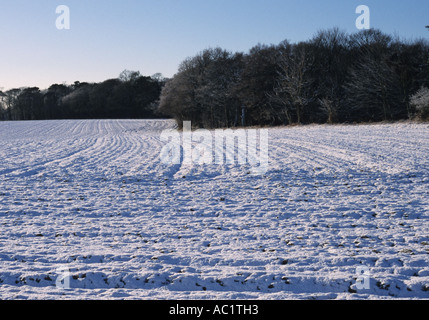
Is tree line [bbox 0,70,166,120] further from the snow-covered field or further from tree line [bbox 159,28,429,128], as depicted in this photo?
the snow-covered field

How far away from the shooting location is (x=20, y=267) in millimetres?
5570

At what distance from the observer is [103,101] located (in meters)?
93.9

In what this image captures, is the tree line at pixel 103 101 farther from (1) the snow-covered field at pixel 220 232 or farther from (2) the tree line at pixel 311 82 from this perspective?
(1) the snow-covered field at pixel 220 232

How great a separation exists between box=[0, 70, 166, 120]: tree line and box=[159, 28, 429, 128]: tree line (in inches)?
1518

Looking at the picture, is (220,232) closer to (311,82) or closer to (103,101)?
(311,82)

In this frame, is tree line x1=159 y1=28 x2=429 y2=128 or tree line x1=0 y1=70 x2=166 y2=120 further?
tree line x1=0 y1=70 x2=166 y2=120

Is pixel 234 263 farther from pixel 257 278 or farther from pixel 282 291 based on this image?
pixel 282 291

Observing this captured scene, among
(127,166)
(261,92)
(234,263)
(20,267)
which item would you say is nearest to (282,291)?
(234,263)

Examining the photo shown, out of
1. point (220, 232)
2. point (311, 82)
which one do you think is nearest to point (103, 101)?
point (311, 82)

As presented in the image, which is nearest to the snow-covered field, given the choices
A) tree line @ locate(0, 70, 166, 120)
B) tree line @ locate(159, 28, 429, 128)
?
tree line @ locate(159, 28, 429, 128)

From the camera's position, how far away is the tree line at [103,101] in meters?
92.1

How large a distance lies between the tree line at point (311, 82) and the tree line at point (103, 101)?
38563 millimetres

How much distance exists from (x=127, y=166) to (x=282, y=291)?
1317 centimetres

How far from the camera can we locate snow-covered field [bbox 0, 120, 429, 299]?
4930 mm
